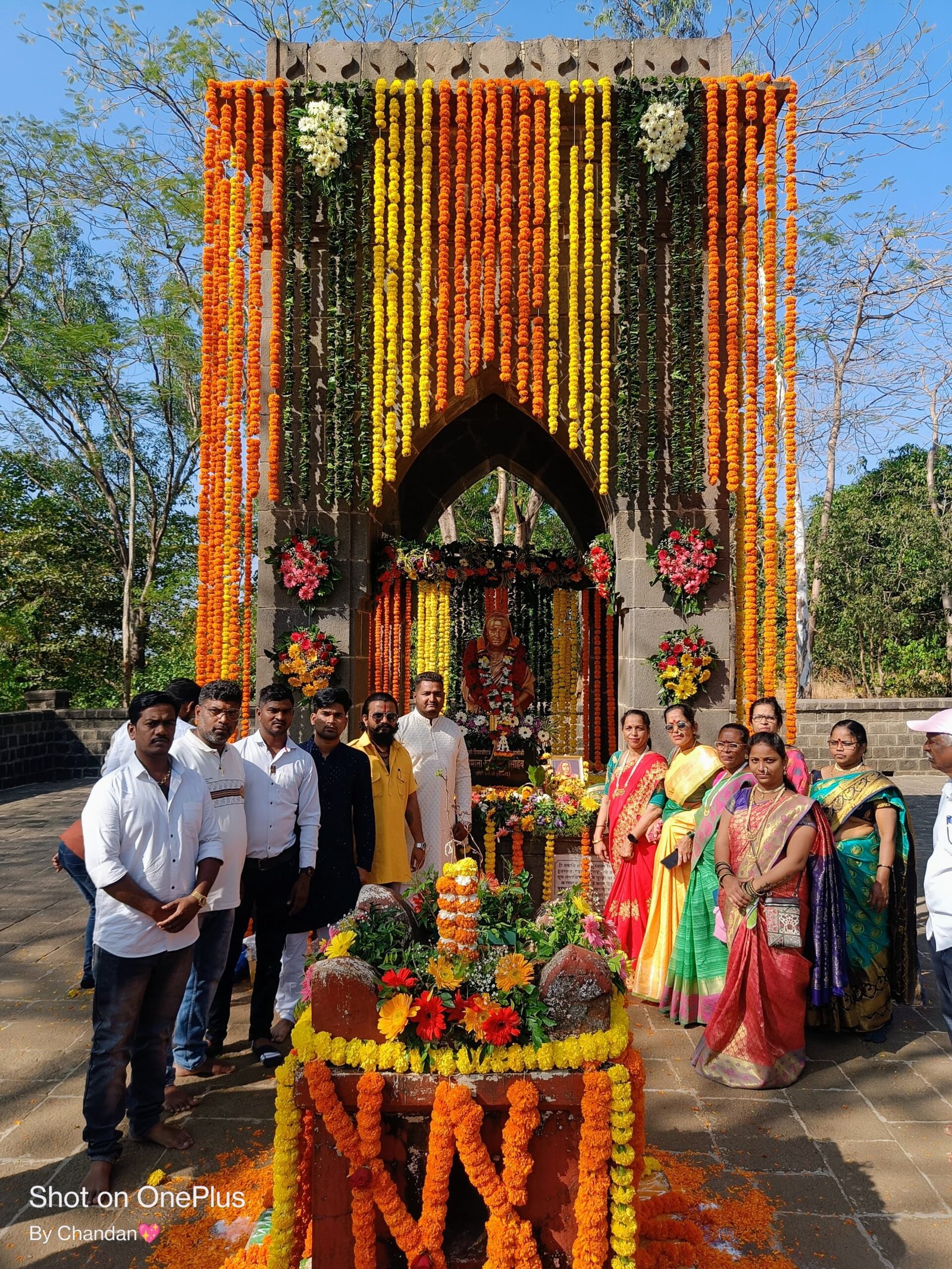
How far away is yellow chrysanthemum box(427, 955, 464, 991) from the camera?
259 cm

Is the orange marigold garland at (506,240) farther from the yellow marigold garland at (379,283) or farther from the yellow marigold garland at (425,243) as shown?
the yellow marigold garland at (379,283)

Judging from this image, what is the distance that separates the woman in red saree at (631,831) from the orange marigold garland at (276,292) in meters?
3.63

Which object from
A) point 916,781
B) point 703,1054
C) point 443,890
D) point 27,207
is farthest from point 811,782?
point 27,207

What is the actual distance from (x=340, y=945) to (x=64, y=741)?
1212cm

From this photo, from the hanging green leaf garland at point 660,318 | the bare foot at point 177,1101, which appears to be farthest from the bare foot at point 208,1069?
the hanging green leaf garland at point 660,318

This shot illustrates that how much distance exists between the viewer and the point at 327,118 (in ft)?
22.2

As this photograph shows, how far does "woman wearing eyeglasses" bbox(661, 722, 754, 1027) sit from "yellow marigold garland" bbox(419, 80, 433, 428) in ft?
12.3

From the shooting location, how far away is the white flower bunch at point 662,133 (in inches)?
265

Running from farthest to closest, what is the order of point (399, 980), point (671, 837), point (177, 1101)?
point (671, 837)
point (177, 1101)
point (399, 980)

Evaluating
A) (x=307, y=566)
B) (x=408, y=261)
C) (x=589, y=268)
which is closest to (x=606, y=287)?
(x=589, y=268)

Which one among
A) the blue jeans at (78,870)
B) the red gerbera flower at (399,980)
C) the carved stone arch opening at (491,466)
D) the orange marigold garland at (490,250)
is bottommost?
the blue jeans at (78,870)

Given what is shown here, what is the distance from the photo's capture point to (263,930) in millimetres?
4207

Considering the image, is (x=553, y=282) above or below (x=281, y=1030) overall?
above

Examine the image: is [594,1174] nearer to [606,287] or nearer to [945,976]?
[945,976]
